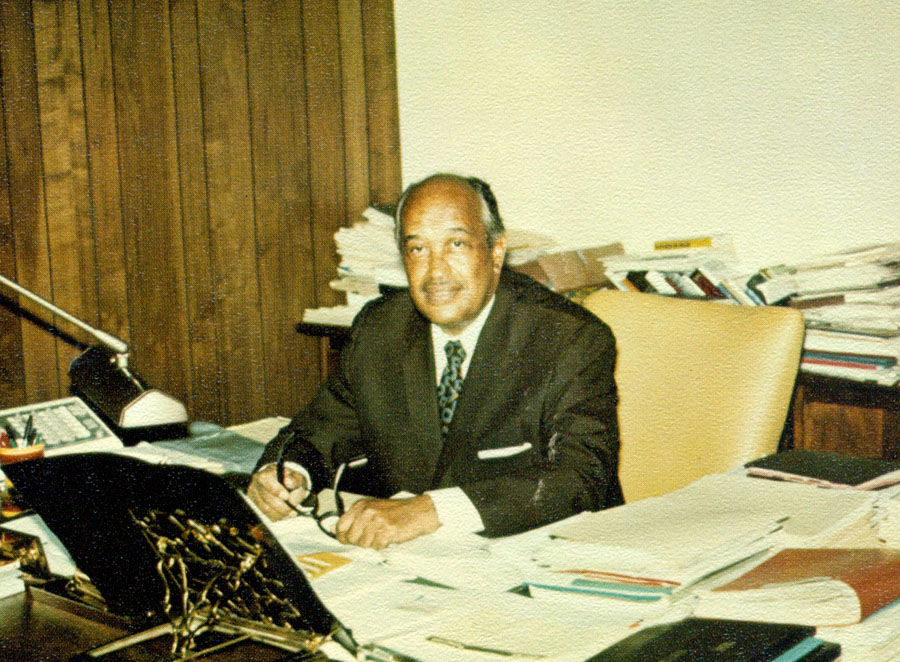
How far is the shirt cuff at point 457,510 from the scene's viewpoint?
4.48 ft

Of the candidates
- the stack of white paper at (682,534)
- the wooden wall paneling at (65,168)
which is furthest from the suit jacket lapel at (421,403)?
the wooden wall paneling at (65,168)

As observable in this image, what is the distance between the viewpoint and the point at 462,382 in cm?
178

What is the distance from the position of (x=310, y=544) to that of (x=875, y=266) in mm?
1551

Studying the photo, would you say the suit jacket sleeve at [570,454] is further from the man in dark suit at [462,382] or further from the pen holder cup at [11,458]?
the pen holder cup at [11,458]

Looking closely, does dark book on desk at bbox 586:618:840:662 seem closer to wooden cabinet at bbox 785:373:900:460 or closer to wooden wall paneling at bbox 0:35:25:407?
wooden cabinet at bbox 785:373:900:460

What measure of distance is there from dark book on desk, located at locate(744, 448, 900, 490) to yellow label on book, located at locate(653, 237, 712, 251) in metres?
1.07

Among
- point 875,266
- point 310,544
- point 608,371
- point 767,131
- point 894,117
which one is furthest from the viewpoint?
point 767,131

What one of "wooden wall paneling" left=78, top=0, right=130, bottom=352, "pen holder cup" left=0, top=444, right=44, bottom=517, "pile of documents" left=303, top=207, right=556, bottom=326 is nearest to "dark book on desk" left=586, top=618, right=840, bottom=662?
"pen holder cup" left=0, top=444, right=44, bottom=517

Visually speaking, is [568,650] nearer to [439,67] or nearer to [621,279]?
[621,279]

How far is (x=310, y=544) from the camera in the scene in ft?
4.13

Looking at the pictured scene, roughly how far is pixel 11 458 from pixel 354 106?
2.01m

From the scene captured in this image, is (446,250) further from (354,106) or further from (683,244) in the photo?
(354,106)

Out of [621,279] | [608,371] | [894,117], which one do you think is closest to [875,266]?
[894,117]

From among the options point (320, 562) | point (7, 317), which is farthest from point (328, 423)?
point (7, 317)
